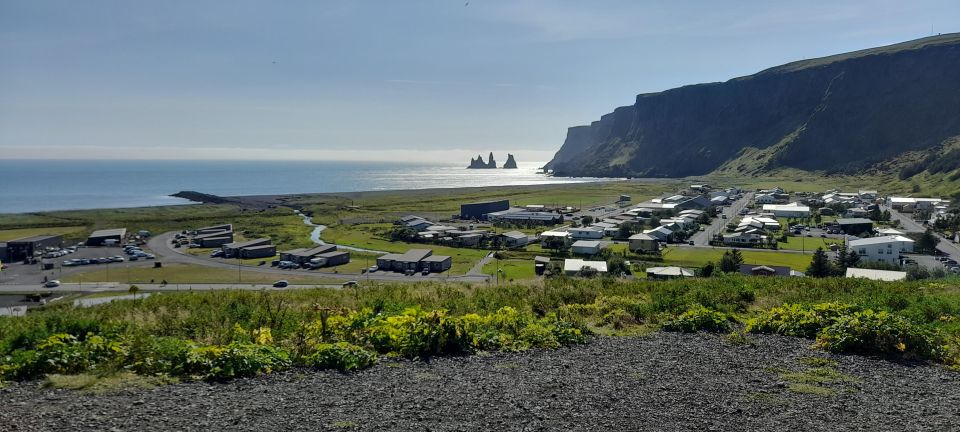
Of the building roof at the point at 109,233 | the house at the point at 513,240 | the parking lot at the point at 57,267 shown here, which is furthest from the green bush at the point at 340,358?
the building roof at the point at 109,233

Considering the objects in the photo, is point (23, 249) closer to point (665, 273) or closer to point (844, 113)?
point (665, 273)

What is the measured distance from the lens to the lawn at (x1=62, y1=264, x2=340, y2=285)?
39.8 meters

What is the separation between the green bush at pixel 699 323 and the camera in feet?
36.1

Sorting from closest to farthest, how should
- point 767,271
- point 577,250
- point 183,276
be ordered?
1. point 767,271
2. point 183,276
3. point 577,250

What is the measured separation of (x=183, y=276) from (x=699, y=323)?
41.7m

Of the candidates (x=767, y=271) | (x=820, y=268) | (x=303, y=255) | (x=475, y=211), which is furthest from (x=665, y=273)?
(x=475, y=211)

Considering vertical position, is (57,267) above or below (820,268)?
below

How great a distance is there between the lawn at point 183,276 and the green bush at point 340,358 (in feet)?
101

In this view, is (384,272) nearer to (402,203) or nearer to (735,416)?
(735,416)

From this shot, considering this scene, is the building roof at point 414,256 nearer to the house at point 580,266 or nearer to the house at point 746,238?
the house at point 580,266

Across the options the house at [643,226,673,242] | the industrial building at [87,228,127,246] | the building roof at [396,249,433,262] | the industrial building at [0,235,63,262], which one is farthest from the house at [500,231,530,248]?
the industrial building at [0,235,63,262]

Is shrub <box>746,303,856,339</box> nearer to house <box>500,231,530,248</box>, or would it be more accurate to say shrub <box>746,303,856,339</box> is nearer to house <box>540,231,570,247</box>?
house <box>540,231,570,247</box>

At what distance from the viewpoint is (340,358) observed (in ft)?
27.7

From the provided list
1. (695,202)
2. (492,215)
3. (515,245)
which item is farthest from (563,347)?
(695,202)
